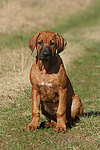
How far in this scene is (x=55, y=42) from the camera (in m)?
4.32

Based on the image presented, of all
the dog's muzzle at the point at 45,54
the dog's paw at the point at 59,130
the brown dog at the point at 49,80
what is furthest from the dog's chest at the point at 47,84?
the dog's paw at the point at 59,130

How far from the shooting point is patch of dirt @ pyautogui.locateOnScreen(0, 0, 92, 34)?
12.8 metres

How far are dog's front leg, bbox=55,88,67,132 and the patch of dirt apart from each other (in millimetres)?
8108

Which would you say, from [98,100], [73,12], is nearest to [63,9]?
[73,12]

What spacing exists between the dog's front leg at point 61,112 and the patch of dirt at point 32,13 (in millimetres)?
8108

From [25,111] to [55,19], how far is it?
37.3ft

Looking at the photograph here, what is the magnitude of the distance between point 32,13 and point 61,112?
11.6 metres

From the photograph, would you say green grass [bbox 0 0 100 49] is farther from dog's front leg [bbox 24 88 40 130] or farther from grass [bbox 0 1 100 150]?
dog's front leg [bbox 24 88 40 130]

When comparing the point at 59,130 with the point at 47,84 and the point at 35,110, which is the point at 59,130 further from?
the point at 47,84

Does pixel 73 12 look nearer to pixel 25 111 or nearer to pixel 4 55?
pixel 4 55

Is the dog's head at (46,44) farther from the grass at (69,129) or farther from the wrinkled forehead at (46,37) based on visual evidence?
the grass at (69,129)

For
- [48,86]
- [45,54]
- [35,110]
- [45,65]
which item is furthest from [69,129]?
[45,54]

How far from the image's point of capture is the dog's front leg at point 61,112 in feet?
14.3

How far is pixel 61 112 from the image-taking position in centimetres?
438
